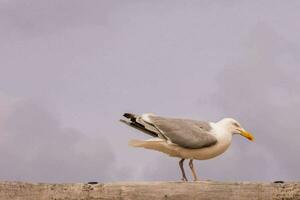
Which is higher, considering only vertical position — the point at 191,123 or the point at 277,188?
the point at 191,123

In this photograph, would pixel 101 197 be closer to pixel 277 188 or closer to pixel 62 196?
pixel 62 196

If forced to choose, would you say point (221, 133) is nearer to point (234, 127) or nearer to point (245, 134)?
point (234, 127)

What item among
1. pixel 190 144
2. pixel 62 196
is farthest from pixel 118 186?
pixel 190 144

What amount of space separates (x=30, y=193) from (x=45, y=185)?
0.17 m

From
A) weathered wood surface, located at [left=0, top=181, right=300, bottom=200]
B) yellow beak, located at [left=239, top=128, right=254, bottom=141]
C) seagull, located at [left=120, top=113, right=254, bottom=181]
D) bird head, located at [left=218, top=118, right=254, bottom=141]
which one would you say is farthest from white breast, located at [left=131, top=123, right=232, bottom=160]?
weathered wood surface, located at [left=0, top=181, right=300, bottom=200]

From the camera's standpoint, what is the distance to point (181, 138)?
6.92 m

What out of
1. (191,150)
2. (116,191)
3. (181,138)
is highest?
(181,138)

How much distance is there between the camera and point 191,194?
6383mm

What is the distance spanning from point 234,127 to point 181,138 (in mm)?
767

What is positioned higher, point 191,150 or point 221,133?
point 221,133

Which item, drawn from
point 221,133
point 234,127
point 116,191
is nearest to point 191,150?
point 221,133

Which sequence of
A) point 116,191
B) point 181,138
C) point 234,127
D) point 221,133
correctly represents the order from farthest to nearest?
point 234,127 < point 221,133 < point 181,138 < point 116,191

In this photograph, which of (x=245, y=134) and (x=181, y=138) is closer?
(x=181, y=138)

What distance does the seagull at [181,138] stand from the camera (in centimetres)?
693
